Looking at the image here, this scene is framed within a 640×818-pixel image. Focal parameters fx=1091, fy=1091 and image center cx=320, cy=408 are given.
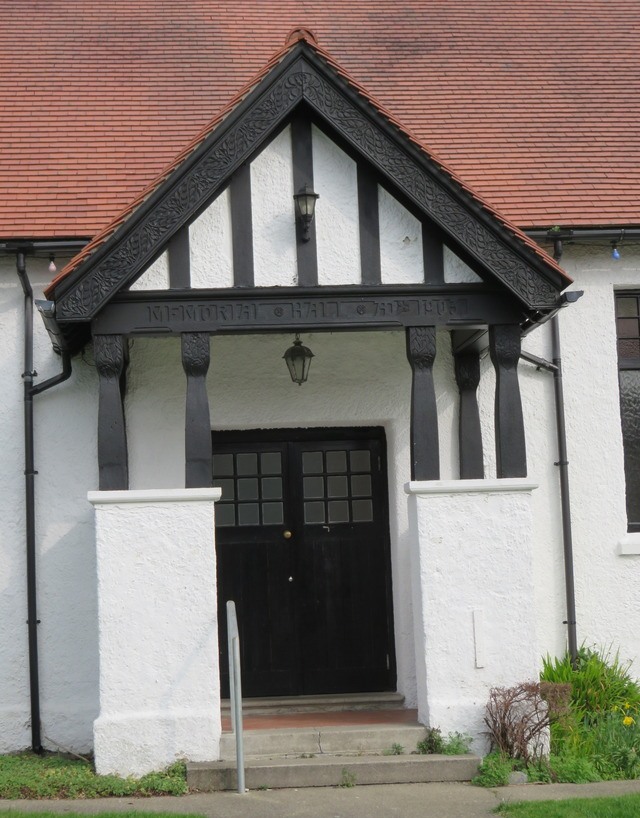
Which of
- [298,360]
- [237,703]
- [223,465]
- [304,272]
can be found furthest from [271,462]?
[237,703]

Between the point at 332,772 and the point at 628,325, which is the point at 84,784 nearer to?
the point at 332,772

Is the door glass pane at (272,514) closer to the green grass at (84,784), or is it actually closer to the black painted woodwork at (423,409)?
the black painted woodwork at (423,409)

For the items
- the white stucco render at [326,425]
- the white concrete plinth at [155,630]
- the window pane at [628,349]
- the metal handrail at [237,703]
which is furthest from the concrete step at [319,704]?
the window pane at [628,349]

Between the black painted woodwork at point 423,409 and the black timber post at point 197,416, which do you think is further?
the black painted woodwork at point 423,409

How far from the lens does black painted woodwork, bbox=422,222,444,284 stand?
8.35 m

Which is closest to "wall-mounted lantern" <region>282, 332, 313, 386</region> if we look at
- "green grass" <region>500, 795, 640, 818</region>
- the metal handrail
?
the metal handrail

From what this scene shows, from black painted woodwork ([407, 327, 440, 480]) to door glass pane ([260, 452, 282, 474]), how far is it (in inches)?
79.4

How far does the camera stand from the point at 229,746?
7945 mm

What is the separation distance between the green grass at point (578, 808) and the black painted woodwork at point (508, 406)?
93.8 inches

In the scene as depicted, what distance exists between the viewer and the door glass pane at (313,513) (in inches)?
390

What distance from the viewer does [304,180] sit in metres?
8.34

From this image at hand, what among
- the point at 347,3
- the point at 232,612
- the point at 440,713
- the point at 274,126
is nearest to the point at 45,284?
the point at 274,126

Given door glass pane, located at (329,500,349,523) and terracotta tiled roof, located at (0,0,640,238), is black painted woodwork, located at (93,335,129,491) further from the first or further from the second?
door glass pane, located at (329,500,349,523)

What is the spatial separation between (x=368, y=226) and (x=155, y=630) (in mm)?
3416
